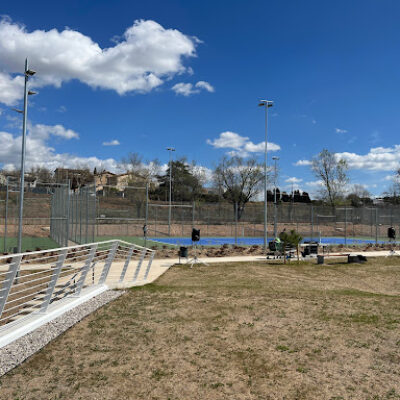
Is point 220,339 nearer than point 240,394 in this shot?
No

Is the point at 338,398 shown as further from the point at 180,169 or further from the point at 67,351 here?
the point at 180,169

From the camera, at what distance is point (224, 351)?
17.0ft

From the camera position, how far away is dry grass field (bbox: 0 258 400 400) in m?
4.09

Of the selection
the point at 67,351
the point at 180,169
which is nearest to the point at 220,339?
the point at 67,351

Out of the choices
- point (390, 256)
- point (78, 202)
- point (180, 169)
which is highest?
point (180, 169)

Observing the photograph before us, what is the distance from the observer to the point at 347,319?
677 cm

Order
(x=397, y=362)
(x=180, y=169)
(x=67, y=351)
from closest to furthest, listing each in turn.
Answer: (x=397, y=362) → (x=67, y=351) → (x=180, y=169)

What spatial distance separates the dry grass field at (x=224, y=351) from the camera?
13.4ft

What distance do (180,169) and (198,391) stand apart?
6991 cm

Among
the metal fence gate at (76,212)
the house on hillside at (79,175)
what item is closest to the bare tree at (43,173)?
the house on hillside at (79,175)

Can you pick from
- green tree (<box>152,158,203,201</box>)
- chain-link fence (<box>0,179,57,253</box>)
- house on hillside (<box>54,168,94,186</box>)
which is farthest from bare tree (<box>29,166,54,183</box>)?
chain-link fence (<box>0,179,57,253</box>)

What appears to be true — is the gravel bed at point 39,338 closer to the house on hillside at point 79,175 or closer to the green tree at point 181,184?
the green tree at point 181,184

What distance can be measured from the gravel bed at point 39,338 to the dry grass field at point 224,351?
129mm

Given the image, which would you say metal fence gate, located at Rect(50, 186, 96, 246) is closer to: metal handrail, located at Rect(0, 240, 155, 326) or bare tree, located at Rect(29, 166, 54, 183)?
metal handrail, located at Rect(0, 240, 155, 326)
